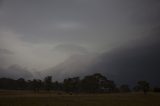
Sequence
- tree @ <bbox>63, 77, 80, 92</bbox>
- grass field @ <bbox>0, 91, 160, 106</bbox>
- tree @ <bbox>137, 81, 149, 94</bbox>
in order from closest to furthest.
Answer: grass field @ <bbox>0, 91, 160, 106</bbox>, tree @ <bbox>137, 81, 149, 94</bbox>, tree @ <bbox>63, 77, 80, 92</bbox>

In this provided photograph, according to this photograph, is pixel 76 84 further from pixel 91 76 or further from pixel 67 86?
pixel 91 76

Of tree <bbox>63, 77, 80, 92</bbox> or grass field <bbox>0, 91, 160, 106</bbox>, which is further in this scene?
tree <bbox>63, 77, 80, 92</bbox>

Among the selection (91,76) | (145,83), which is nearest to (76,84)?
(91,76)

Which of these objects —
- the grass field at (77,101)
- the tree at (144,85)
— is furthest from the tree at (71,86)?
the grass field at (77,101)

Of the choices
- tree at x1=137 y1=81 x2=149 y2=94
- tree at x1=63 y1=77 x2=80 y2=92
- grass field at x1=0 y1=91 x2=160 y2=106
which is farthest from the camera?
tree at x1=63 y1=77 x2=80 y2=92

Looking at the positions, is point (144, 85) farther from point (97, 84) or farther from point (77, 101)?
point (77, 101)

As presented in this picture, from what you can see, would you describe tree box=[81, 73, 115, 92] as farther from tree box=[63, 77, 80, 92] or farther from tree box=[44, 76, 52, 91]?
tree box=[44, 76, 52, 91]

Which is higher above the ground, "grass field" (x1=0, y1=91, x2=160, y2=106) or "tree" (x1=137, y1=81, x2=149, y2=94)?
"tree" (x1=137, y1=81, x2=149, y2=94)

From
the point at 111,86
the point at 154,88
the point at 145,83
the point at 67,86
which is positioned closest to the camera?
the point at 145,83

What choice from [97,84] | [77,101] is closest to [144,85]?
[97,84]

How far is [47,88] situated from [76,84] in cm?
2056

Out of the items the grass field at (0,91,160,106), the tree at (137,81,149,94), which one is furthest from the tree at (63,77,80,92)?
the grass field at (0,91,160,106)

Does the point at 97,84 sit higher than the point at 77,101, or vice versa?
the point at 97,84

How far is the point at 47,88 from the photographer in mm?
175625
